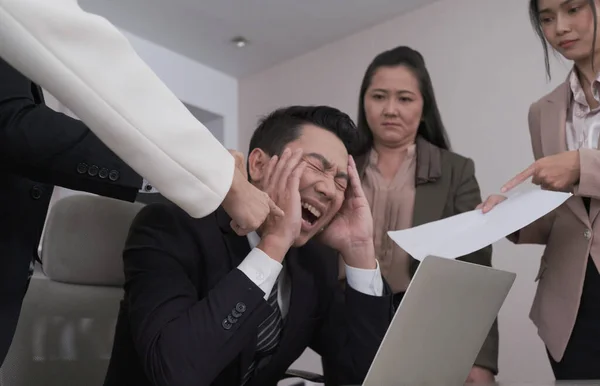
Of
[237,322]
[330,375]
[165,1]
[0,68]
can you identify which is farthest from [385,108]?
[165,1]

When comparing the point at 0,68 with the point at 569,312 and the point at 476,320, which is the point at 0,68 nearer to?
the point at 476,320

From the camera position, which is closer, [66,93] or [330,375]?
[66,93]

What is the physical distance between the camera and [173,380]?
924mm

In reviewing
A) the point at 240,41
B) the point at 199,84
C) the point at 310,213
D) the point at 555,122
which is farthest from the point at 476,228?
the point at 199,84

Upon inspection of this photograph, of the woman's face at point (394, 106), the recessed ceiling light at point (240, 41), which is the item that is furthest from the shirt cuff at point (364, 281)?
the recessed ceiling light at point (240, 41)

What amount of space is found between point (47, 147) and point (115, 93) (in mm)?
208

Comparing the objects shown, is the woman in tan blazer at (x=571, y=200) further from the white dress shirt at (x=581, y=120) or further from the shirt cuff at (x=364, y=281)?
the shirt cuff at (x=364, y=281)

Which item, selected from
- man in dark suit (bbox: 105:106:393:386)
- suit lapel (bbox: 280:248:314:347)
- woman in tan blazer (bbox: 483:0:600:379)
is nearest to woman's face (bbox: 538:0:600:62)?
woman in tan blazer (bbox: 483:0:600:379)

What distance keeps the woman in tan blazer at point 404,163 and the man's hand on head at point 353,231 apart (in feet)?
0.84

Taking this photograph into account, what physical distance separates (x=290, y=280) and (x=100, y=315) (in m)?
0.48

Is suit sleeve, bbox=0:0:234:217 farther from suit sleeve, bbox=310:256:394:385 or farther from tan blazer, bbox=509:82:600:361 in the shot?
tan blazer, bbox=509:82:600:361

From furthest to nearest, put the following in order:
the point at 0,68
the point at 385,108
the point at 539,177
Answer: the point at 385,108
the point at 539,177
the point at 0,68

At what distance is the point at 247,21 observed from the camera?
3391 mm

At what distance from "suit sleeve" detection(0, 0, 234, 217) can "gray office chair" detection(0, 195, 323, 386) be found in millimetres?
712
